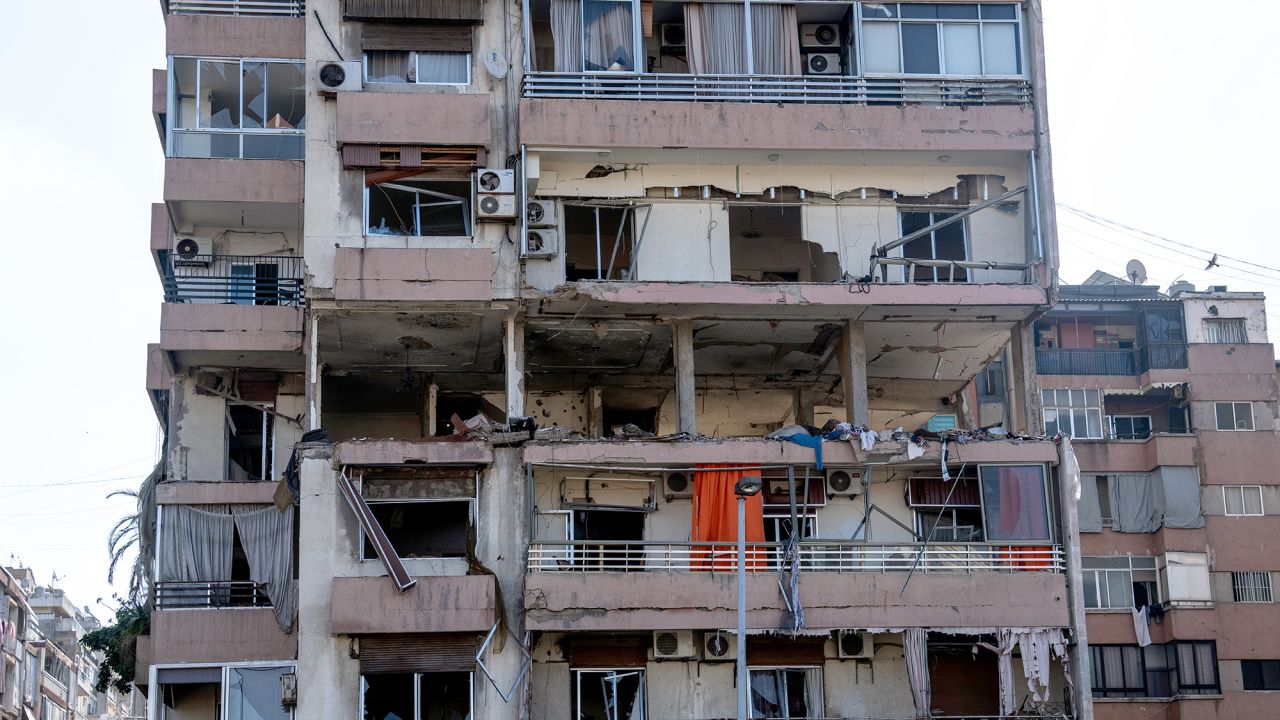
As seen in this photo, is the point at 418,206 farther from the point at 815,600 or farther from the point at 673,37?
the point at 815,600

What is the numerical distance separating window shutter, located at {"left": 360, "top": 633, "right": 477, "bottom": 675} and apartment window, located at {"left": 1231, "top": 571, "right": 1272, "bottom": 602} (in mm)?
28212

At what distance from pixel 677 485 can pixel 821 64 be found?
8.44 m

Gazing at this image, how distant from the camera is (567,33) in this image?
30.4m

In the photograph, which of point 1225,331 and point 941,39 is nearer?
point 941,39

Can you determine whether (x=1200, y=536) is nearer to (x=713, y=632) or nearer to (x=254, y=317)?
(x=713, y=632)

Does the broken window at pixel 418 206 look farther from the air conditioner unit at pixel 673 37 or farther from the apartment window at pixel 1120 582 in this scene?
the apartment window at pixel 1120 582

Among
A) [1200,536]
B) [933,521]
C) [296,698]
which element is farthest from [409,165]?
[1200,536]

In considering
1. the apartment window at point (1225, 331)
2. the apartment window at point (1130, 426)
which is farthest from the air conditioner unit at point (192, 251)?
the apartment window at point (1225, 331)

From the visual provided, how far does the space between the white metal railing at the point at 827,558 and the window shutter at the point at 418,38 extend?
9.25 m

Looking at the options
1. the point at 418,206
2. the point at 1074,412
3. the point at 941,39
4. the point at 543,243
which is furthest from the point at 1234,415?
the point at 418,206

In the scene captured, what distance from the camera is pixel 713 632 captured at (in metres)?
28.2

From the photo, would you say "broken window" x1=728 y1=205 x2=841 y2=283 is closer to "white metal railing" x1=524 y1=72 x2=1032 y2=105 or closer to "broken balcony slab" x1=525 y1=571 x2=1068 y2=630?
"white metal railing" x1=524 y1=72 x2=1032 y2=105

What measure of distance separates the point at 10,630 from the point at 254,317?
47.0m

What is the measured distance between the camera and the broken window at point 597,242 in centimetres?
3050
